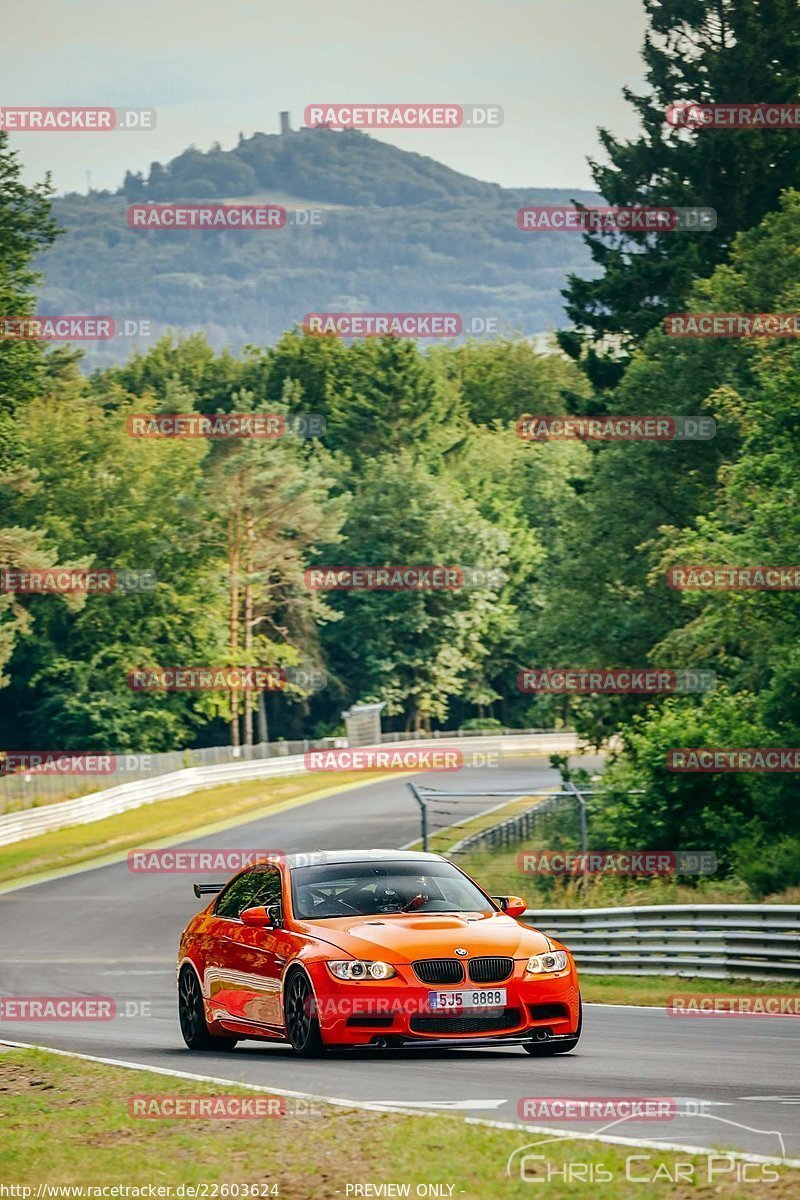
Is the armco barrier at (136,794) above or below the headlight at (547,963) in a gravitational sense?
below

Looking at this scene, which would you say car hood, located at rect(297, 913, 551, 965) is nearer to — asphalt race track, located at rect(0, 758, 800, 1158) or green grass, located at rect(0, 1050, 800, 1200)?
asphalt race track, located at rect(0, 758, 800, 1158)

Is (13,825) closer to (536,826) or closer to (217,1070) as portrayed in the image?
(536,826)

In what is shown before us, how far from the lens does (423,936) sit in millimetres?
12555

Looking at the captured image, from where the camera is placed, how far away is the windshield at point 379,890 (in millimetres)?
13367

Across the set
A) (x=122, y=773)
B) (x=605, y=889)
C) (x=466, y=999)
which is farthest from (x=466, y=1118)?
(x=122, y=773)

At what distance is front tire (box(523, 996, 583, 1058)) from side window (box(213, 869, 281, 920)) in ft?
6.54

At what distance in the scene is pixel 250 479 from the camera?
94.3 metres

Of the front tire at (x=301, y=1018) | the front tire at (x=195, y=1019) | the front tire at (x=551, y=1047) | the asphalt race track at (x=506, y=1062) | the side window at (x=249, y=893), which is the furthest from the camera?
the front tire at (x=195, y=1019)

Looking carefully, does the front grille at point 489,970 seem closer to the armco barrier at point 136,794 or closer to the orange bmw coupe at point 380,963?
the orange bmw coupe at point 380,963

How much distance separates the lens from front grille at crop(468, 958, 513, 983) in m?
12.3

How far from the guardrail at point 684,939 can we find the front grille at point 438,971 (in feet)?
28.3

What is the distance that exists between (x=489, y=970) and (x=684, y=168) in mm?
48724

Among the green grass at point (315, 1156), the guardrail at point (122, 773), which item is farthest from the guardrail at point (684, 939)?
the guardrail at point (122, 773)

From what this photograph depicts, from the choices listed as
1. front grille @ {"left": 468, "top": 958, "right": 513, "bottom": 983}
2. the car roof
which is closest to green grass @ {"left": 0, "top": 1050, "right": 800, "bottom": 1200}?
front grille @ {"left": 468, "top": 958, "right": 513, "bottom": 983}
